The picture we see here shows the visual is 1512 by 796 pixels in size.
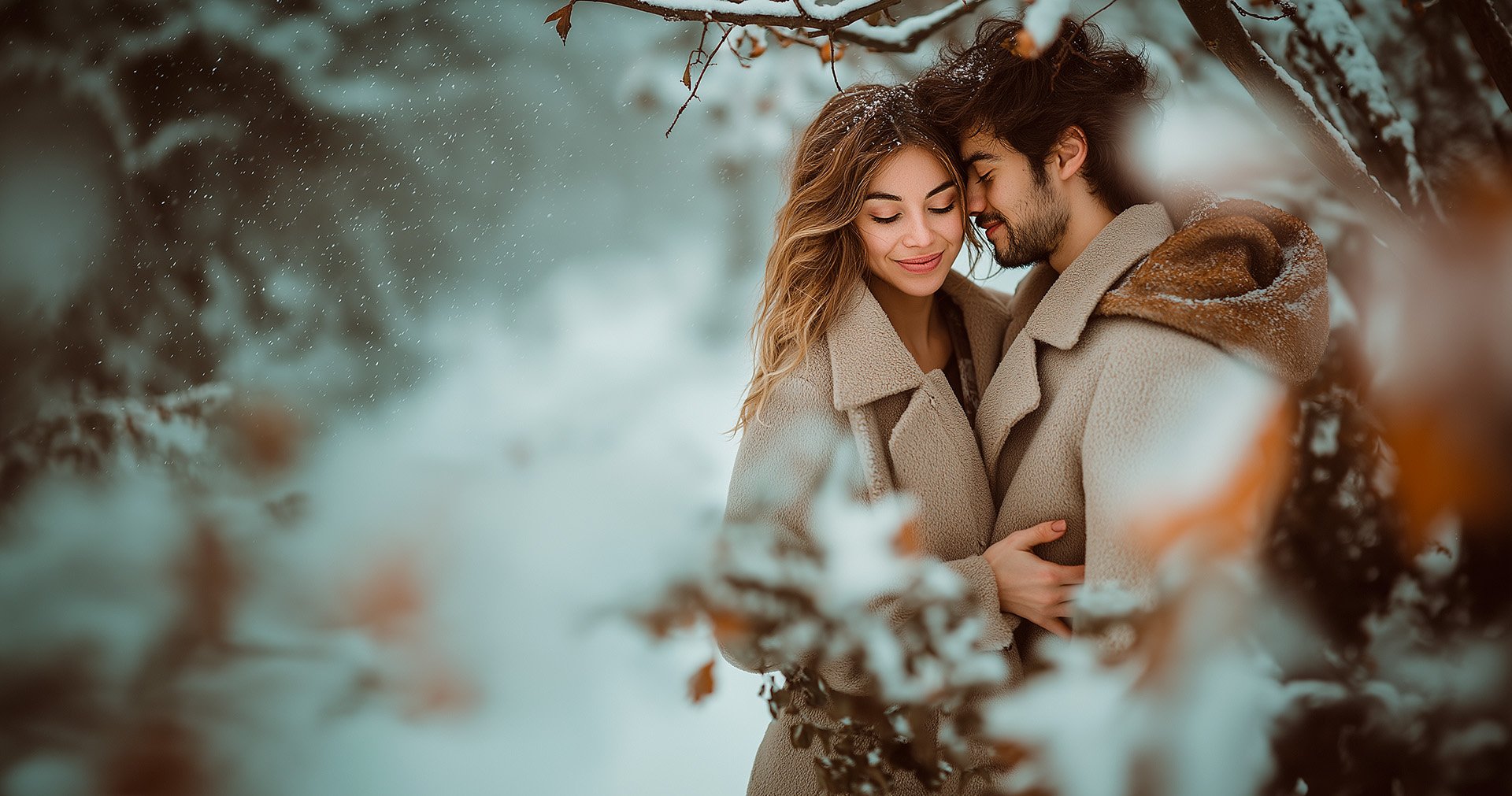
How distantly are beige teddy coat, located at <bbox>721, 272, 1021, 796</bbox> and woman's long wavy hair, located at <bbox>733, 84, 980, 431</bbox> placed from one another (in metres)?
0.04

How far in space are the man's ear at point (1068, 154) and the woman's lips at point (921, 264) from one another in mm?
223

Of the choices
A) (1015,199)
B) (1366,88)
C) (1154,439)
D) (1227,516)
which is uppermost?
(1015,199)

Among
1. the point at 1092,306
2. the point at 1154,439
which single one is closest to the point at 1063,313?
the point at 1092,306

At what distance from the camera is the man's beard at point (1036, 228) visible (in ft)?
4.34

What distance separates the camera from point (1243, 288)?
1098 mm

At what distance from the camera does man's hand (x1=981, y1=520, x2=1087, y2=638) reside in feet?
3.81

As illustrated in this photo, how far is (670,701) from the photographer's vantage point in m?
1.35

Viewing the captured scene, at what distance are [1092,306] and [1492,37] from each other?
1.92 feet

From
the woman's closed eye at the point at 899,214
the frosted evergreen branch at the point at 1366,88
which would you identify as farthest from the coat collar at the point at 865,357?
the frosted evergreen branch at the point at 1366,88

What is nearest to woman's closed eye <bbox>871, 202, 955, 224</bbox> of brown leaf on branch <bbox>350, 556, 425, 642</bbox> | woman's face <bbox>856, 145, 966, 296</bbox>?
woman's face <bbox>856, 145, 966, 296</bbox>

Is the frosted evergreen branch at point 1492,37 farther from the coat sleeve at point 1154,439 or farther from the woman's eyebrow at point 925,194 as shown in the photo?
the woman's eyebrow at point 925,194

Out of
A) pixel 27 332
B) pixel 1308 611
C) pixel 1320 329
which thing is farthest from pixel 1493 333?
pixel 27 332

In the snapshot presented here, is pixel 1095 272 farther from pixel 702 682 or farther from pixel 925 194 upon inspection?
pixel 702 682

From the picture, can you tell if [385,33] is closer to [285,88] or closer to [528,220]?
[285,88]
